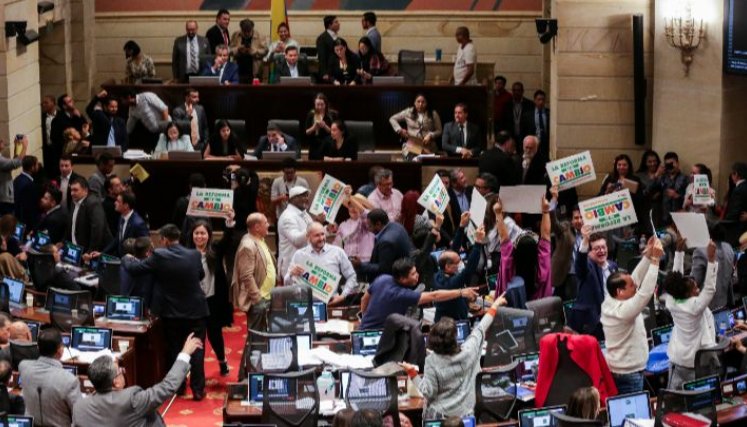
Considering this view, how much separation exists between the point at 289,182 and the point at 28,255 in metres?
3.31

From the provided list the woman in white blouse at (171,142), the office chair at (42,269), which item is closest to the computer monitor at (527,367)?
the office chair at (42,269)

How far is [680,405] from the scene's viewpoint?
1091 cm

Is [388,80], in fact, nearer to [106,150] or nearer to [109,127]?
[109,127]

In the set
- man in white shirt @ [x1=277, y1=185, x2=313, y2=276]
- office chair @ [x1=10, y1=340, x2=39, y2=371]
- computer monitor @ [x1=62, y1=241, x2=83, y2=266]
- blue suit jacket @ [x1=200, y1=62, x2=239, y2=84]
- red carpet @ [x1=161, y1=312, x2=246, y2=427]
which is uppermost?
blue suit jacket @ [x1=200, y1=62, x2=239, y2=84]

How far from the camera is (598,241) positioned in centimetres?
1340

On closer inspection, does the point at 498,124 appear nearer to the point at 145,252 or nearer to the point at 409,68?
the point at 409,68

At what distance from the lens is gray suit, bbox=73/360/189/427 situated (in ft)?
34.4

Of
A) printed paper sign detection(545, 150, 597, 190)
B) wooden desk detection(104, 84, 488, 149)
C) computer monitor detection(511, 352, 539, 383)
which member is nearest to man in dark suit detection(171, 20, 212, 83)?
wooden desk detection(104, 84, 488, 149)

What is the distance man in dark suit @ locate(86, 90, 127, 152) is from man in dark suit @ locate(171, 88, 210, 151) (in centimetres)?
71

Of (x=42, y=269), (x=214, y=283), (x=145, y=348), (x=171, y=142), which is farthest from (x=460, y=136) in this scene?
(x=145, y=348)

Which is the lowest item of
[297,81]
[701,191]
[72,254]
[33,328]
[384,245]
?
[33,328]

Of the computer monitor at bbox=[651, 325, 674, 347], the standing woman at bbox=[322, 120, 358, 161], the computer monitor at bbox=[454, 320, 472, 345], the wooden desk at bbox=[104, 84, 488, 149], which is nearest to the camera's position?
the computer monitor at bbox=[454, 320, 472, 345]

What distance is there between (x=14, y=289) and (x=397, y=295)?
3944 mm

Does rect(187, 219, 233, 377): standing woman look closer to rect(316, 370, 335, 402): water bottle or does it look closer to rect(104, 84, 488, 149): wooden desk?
rect(316, 370, 335, 402): water bottle
